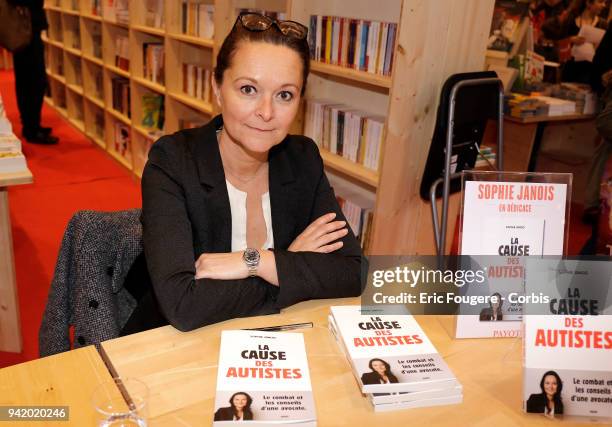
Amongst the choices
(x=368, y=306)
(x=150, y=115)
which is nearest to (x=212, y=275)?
(x=368, y=306)

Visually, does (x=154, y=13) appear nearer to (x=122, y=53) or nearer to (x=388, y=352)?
(x=122, y=53)

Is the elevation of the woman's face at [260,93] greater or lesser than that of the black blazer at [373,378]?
greater

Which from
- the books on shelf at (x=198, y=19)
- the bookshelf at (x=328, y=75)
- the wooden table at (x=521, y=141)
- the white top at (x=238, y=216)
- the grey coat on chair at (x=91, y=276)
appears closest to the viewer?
the grey coat on chair at (x=91, y=276)

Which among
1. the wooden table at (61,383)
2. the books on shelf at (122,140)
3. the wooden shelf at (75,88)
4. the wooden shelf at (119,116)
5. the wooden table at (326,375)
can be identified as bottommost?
the books on shelf at (122,140)

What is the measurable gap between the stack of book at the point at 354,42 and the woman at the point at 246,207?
1.02 metres

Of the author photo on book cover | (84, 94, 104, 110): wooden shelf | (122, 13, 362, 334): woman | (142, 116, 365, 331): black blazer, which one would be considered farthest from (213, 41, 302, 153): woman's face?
→ (84, 94, 104, 110): wooden shelf

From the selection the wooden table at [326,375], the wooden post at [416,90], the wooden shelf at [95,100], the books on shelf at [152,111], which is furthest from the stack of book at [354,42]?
the wooden shelf at [95,100]

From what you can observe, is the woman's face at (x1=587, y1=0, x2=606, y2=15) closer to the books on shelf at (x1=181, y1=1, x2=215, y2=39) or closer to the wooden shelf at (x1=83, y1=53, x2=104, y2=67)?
the books on shelf at (x1=181, y1=1, x2=215, y2=39)

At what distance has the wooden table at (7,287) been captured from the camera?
7.53ft

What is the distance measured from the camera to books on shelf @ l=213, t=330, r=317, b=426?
94 centimetres

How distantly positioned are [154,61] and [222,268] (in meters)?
3.66

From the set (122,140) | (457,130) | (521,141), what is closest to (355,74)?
(457,130)

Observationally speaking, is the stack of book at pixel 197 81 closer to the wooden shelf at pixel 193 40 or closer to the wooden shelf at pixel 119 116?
the wooden shelf at pixel 193 40

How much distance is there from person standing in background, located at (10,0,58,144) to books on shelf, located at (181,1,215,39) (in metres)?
1.86
